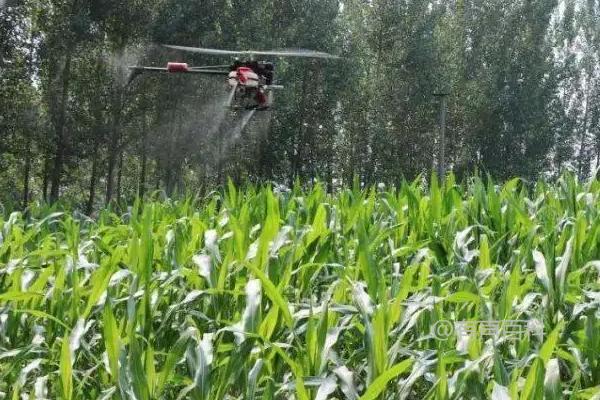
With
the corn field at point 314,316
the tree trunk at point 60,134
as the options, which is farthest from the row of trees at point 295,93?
the corn field at point 314,316

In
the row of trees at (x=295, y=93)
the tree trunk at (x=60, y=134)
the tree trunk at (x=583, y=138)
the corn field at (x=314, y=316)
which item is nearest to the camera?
the corn field at (x=314, y=316)

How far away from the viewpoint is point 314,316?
2.42 m

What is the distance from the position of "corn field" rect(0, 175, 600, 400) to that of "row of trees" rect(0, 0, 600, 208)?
2445 centimetres

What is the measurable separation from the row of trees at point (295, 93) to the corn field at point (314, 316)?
24455 mm

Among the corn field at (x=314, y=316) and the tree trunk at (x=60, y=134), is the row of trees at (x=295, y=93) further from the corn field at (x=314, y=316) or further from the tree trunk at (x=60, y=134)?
the corn field at (x=314, y=316)

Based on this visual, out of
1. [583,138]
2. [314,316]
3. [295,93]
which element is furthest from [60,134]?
[583,138]

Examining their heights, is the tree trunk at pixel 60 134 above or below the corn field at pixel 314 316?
below

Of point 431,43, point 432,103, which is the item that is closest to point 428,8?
point 431,43

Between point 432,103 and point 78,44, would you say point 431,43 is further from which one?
point 78,44

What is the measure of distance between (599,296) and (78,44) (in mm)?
29251

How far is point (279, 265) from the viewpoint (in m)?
2.87

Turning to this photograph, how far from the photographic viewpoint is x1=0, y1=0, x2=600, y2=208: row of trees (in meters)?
29.6

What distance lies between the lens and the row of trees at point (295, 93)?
97.2ft

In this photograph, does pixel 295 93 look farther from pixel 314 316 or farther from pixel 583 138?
pixel 314 316
